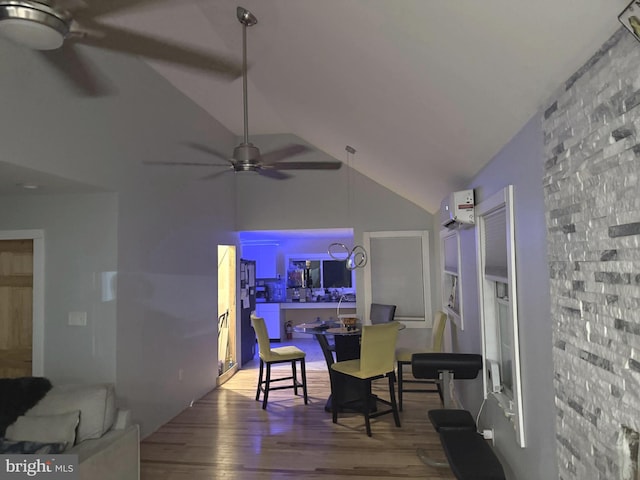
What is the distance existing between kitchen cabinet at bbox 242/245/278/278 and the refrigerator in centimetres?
195

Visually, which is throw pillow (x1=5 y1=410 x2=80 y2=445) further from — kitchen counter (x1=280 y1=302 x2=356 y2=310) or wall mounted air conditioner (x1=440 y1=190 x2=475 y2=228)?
kitchen counter (x1=280 y1=302 x2=356 y2=310)

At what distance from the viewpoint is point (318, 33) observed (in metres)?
2.28

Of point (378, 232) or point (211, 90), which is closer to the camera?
point (211, 90)

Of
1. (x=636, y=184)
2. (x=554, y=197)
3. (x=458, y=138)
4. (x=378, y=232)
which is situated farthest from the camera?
(x=378, y=232)

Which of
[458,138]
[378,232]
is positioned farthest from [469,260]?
[378,232]

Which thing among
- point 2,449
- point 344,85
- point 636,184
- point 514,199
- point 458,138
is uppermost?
point 344,85

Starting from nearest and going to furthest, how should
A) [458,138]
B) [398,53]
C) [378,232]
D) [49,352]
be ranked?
1. [398,53]
2. [458,138]
3. [49,352]
4. [378,232]

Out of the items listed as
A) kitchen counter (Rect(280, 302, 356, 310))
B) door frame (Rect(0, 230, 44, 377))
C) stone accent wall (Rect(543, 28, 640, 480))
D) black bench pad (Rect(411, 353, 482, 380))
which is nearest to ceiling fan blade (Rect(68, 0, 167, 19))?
stone accent wall (Rect(543, 28, 640, 480))

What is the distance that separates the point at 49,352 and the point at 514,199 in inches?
144

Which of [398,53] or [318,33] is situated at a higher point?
[318,33]

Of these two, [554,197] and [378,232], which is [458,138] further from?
[378,232]

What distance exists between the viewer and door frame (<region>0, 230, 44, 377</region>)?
11.0 ft

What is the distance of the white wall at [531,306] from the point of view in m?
1.71

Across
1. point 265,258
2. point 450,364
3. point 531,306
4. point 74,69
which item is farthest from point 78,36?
point 265,258
